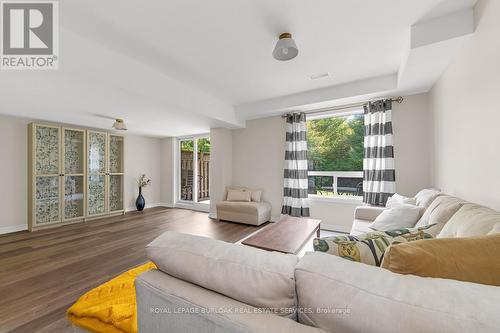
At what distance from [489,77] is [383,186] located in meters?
2.05

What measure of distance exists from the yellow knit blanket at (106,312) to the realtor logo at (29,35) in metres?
2.11

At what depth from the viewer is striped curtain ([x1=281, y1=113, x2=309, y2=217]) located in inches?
155

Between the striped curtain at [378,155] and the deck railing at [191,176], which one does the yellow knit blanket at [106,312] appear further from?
the deck railing at [191,176]

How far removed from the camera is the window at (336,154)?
3676 millimetres

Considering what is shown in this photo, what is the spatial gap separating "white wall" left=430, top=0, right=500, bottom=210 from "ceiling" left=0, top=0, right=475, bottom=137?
0.98 feet

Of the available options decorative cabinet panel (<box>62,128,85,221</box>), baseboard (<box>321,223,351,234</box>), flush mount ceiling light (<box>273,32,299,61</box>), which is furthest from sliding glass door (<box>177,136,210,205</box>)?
flush mount ceiling light (<box>273,32,299,61</box>)

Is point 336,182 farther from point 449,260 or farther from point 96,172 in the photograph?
point 96,172

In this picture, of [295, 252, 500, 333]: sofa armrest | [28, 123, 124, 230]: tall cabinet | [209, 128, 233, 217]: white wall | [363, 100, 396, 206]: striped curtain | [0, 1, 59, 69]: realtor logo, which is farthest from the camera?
[209, 128, 233, 217]: white wall

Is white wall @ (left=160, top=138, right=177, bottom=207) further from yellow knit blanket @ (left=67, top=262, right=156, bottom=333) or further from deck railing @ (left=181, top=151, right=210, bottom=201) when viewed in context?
yellow knit blanket @ (left=67, top=262, right=156, bottom=333)

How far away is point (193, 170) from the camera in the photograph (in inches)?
235

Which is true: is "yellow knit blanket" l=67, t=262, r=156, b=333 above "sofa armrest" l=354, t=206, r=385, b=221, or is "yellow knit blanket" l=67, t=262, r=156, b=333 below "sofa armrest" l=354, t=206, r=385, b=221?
below

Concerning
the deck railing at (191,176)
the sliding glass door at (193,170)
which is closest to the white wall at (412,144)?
the sliding glass door at (193,170)

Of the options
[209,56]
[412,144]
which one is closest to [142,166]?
[209,56]

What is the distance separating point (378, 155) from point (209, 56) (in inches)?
115
